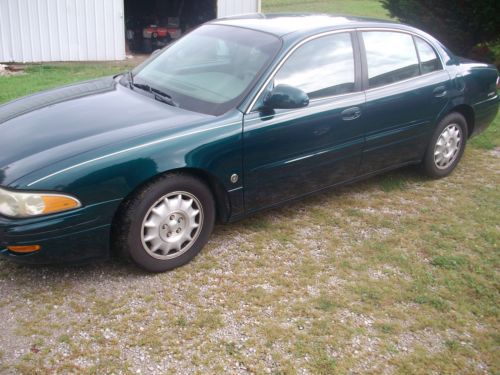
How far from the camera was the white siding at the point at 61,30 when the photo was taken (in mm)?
9938

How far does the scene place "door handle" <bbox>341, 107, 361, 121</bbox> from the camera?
4.05 metres

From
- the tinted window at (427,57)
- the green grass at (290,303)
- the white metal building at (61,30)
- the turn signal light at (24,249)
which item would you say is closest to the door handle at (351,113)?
the green grass at (290,303)

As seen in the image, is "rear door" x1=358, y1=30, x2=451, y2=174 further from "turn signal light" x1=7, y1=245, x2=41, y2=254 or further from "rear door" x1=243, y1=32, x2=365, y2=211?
"turn signal light" x1=7, y1=245, x2=41, y2=254

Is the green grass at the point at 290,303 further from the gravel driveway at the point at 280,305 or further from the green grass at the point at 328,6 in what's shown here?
the green grass at the point at 328,6

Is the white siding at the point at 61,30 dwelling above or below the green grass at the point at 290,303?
above

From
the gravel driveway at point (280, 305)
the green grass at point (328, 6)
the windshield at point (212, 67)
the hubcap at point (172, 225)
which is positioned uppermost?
the green grass at point (328, 6)

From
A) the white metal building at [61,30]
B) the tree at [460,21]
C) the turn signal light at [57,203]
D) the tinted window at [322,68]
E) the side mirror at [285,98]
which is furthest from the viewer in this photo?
the white metal building at [61,30]

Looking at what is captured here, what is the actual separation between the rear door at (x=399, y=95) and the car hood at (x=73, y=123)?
161 centimetres

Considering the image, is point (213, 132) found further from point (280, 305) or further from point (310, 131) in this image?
point (280, 305)

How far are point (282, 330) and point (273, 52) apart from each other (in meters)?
1.98

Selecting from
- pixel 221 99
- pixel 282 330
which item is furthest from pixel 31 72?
pixel 282 330

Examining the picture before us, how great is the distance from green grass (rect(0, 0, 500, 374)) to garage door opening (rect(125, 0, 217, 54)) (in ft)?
30.6

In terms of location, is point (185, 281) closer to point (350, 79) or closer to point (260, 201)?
point (260, 201)

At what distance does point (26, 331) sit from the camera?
2.87 m
